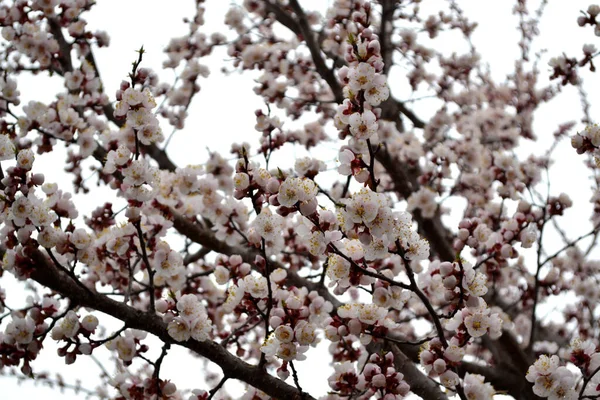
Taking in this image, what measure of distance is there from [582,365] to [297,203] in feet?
4.44

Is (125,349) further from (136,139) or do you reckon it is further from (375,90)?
(375,90)

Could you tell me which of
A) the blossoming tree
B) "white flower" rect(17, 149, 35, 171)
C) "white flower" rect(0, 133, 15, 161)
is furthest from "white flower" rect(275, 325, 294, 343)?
"white flower" rect(0, 133, 15, 161)

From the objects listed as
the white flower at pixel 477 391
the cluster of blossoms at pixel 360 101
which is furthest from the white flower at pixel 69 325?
the white flower at pixel 477 391

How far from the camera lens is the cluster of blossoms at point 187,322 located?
6.94 feet

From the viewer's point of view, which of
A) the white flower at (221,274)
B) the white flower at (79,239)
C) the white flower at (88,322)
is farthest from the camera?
the white flower at (221,274)

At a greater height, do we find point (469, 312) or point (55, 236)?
point (55, 236)

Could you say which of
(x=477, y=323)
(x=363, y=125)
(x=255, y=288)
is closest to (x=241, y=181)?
(x=363, y=125)

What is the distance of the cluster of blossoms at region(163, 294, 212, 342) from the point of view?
2.12 m

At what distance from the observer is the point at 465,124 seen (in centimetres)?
671

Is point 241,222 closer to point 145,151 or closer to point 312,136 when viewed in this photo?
point 145,151

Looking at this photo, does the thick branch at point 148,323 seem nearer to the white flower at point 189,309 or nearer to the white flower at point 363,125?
the white flower at point 189,309

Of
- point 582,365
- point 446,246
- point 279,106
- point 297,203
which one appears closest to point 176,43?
point 279,106

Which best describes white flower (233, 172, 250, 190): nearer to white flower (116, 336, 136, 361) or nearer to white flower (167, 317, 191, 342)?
white flower (167, 317, 191, 342)

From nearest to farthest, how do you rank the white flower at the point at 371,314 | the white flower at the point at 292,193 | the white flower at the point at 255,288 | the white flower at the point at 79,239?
the white flower at the point at 292,193, the white flower at the point at 371,314, the white flower at the point at 79,239, the white flower at the point at 255,288
